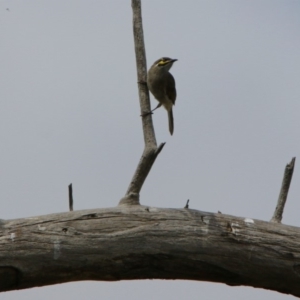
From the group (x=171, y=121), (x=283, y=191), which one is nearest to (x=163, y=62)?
(x=171, y=121)

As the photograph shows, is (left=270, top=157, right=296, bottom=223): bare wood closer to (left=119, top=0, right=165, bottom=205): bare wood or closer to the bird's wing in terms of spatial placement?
(left=119, top=0, right=165, bottom=205): bare wood

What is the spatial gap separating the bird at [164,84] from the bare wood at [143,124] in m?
2.18

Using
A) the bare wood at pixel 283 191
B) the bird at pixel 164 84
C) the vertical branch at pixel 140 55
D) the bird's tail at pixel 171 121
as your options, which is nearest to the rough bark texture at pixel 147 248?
the bare wood at pixel 283 191

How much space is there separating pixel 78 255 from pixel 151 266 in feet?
1.45

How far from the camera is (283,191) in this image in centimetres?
479

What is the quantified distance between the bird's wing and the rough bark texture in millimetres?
3649

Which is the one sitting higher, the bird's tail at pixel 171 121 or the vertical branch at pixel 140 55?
the vertical branch at pixel 140 55

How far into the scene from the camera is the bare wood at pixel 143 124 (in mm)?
4676

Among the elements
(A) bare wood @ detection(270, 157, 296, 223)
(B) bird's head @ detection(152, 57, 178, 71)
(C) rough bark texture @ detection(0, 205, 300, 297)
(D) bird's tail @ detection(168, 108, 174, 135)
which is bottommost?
(C) rough bark texture @ detection(0, 205, 300, 297)

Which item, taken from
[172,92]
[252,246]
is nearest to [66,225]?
[252,246]

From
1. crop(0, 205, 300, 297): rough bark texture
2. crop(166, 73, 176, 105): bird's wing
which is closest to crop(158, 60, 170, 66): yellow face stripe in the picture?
crop(166, 73, 176, 105): bird's wing

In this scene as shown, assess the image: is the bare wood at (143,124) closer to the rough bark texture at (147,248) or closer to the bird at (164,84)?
the rough bark texture at (147,248)

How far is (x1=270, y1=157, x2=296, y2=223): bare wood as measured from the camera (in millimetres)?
4750

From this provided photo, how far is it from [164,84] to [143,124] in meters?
3.04
